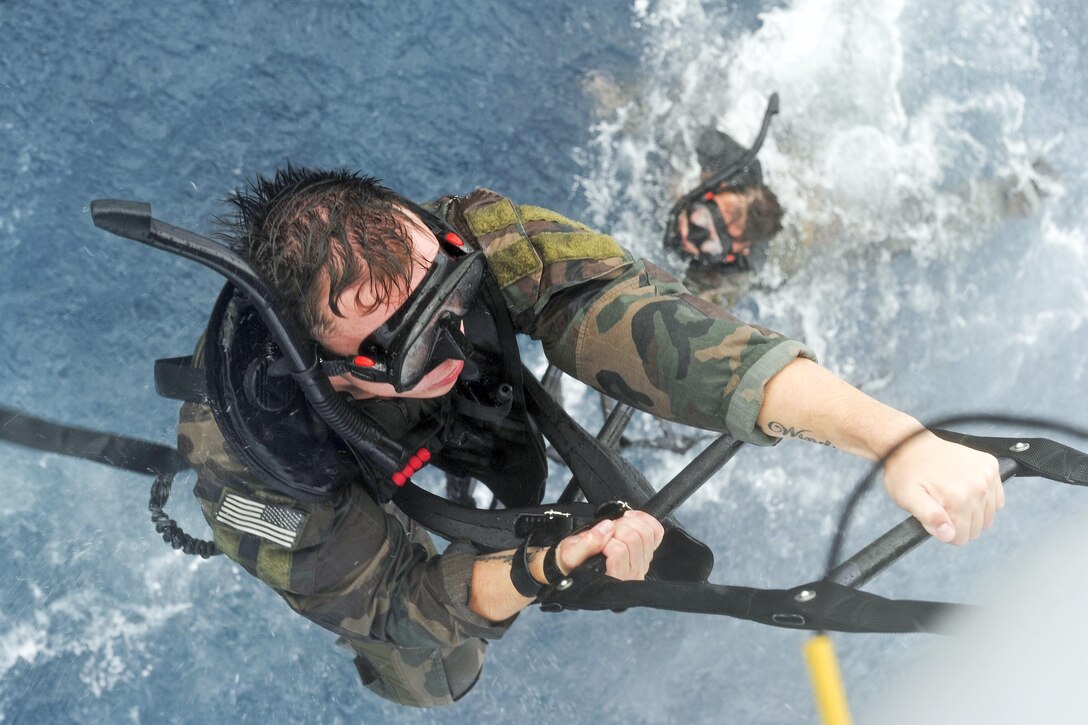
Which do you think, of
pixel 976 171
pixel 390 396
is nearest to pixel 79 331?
pixel 390 396

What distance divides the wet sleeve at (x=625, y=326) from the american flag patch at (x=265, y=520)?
20.0 inches

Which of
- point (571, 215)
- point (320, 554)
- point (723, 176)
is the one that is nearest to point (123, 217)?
point (320, 554)

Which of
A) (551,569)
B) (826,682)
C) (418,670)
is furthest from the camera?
(418,670)

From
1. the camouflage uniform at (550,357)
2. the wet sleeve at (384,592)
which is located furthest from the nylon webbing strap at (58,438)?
the wet sleeve at (384,592)

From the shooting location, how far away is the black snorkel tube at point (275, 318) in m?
1.08

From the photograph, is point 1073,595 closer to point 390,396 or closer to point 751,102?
point 390,396

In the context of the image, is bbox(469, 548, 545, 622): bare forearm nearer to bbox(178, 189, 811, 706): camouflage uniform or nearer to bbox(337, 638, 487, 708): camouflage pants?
bbox(178, 189, 811, 706): camouflage uniform

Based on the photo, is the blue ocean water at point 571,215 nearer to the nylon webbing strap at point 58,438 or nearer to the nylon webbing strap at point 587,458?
the nylon webbing strap at point 58,438

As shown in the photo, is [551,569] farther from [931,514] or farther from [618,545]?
[931,514]

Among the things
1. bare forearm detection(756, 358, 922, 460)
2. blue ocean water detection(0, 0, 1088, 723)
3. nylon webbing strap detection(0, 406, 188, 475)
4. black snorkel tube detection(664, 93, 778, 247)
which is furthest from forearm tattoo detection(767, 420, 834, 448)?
black snorkel tube detection(664, 93, 778, 247)

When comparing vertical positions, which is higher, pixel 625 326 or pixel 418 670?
pixel 625 326

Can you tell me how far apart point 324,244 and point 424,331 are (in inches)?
7.8

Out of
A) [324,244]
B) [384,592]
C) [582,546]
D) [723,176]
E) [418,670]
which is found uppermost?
[723,176]

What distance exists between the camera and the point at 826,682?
0.98 meters
